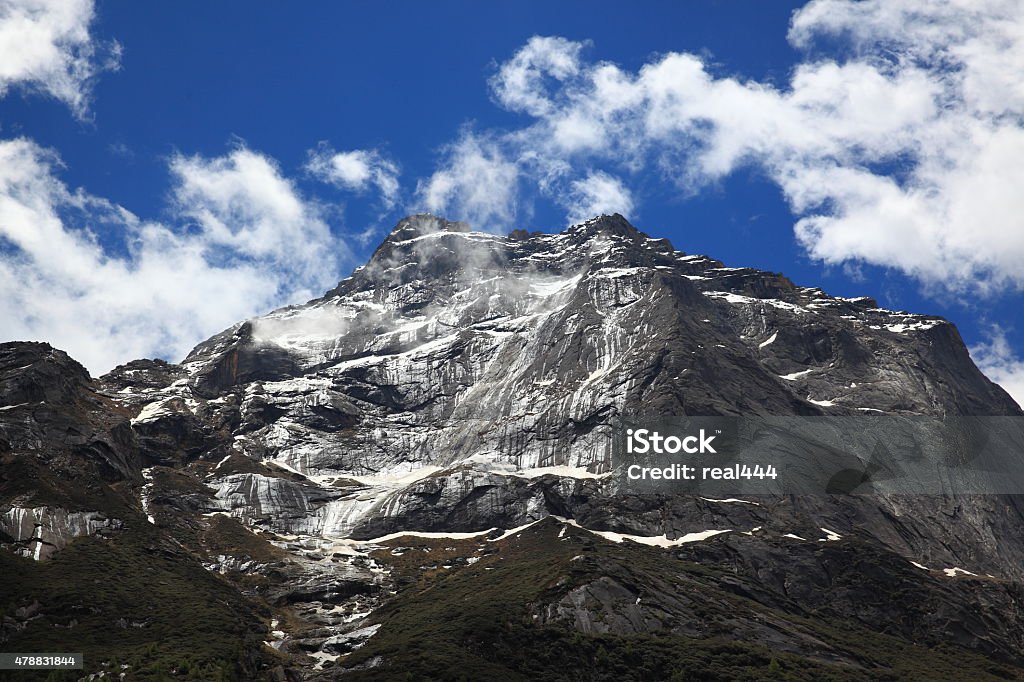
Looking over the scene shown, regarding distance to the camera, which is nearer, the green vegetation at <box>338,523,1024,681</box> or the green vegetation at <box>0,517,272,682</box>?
the green vegetation at <box>0,517,272,682</box>

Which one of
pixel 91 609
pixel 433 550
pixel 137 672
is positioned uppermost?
pixel 433 550

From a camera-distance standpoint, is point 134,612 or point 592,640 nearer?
point 592,640

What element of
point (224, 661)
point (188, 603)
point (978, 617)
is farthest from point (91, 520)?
point (978, 617)

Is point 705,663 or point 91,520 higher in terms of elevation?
point 91,520

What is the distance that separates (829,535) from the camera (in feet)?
630

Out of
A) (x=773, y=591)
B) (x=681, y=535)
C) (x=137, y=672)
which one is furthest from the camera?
(x=681, y=535)

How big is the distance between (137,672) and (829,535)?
13018 centimetres

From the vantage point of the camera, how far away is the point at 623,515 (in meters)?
197

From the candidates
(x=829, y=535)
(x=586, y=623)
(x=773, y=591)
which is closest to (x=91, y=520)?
(x=586, y=623)

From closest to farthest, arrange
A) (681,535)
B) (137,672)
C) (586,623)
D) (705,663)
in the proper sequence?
(137,672) → (705,663) → (586,623) → (681,535)

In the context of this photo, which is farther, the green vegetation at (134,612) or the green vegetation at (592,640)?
the green vegetation at (592,640)

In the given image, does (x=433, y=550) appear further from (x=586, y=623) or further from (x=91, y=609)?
(x=91, y=609)

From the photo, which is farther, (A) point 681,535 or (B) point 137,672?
(A) point 681,535

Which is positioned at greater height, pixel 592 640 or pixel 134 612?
pixel 134 612
